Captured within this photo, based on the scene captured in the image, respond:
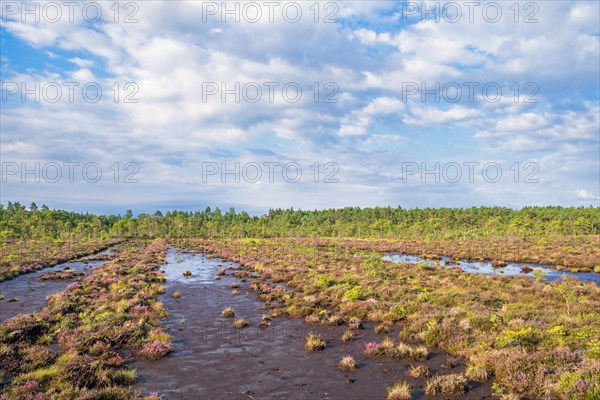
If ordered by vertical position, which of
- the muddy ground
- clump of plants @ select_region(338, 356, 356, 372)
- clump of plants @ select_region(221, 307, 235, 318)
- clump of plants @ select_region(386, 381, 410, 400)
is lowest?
clump of plants @ select_region(221, 307, 235, 318)

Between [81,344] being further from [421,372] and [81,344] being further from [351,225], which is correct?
[351,225]

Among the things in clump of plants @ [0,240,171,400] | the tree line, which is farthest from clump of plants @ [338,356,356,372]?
the tree line

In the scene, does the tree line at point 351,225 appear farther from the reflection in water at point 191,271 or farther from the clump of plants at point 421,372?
the clump of plants at point 421,372

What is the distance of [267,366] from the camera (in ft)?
47.9

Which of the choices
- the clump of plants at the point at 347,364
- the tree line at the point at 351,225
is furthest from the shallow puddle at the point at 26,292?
the tree line at the point at 351,225

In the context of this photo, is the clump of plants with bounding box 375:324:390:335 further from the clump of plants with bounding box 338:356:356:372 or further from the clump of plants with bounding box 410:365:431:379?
the clump of plants with bounding box 410:365:431:379

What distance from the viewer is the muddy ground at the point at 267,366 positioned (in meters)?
12.2

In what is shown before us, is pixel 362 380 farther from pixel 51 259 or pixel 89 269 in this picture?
pixel 51 259

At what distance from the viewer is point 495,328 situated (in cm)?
1706

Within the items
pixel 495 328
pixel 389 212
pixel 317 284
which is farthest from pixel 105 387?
pixel 389 212

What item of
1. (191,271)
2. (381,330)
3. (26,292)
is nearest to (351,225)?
(191,271)

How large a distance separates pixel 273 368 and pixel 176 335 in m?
7.44

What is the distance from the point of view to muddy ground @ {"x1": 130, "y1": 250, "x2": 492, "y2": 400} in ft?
40.0

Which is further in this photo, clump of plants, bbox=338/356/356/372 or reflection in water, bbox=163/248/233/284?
reflection in water, bbox=163/248/233/284
